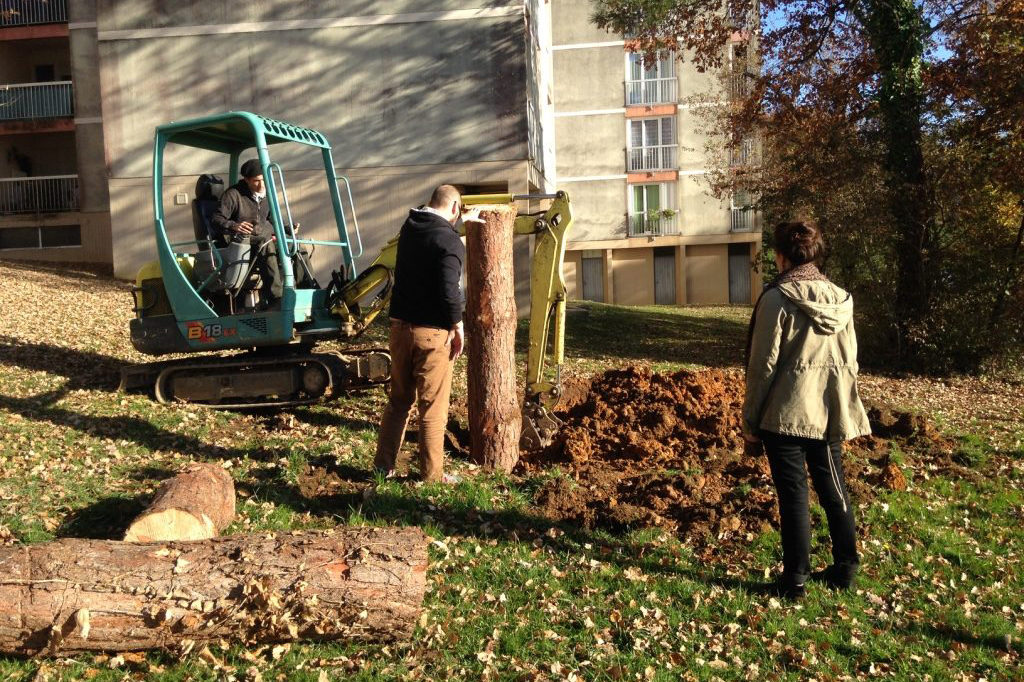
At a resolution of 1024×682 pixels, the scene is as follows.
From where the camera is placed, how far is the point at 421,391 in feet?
20.8

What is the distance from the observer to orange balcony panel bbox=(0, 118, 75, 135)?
90.2 ft

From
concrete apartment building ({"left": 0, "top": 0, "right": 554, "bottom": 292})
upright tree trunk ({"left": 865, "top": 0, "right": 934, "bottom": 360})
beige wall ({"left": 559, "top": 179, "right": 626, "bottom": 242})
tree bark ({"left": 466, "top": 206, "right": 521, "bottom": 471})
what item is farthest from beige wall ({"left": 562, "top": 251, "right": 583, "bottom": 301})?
tree bark ({"left": 466, "top": 206, "right": 521, "bottom": 471})

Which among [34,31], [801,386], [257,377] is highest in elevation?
[34,31]

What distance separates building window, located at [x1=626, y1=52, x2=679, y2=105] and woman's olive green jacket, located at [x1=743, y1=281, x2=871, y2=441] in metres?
32.8

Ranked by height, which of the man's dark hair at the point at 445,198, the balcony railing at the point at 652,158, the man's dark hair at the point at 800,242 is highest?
the balcony railing at the point at 652,158

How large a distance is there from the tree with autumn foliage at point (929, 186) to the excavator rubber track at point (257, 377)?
27.4ft

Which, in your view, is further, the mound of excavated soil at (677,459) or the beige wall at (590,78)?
the beige wall at (590,78)

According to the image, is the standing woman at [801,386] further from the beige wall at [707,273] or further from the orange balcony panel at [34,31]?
the beige wall at [707,273]

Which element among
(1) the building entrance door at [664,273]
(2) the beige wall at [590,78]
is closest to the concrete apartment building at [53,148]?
(2) the beige wall at [590,78]

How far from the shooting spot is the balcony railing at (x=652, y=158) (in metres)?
36.2

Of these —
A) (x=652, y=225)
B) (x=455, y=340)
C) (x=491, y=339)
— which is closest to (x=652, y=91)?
(x=652, y=225)

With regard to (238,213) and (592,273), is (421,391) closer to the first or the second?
(238,213)

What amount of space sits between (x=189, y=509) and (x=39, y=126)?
26927mm

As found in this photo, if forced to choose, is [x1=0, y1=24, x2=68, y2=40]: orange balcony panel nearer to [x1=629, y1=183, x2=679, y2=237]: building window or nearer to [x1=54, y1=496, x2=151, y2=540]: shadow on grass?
[x1=629, y1=183, x2=679, y2=237]: building window
